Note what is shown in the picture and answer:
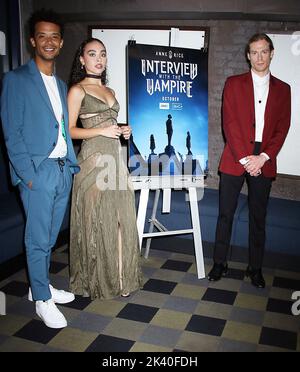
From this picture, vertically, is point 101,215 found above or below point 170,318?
above

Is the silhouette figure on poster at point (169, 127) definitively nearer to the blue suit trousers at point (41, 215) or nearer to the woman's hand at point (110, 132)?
the woman's hand at point (110, 132)

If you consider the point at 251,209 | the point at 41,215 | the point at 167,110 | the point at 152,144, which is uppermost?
the point at 167,110

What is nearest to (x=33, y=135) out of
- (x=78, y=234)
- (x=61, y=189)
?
(x=61, y=189)

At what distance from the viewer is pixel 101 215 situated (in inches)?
101

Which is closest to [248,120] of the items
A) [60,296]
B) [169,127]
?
[169,127]

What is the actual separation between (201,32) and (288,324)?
260cm

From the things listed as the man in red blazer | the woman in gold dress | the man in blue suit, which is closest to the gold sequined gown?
the woman in gold dress

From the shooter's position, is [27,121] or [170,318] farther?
[170,318]

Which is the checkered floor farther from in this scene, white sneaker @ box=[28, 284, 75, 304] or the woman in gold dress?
the woman in gold dress

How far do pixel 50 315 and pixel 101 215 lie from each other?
2.25 ft

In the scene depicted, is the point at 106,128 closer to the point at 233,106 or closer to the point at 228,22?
the point at 233,106

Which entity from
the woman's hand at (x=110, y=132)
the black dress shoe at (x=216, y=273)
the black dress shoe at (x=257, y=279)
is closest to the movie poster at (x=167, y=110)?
the woman's hand at (x=110, y=132)

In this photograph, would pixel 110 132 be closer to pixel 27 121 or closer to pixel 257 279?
pixel 27 121

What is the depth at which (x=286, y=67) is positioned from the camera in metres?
3.43
